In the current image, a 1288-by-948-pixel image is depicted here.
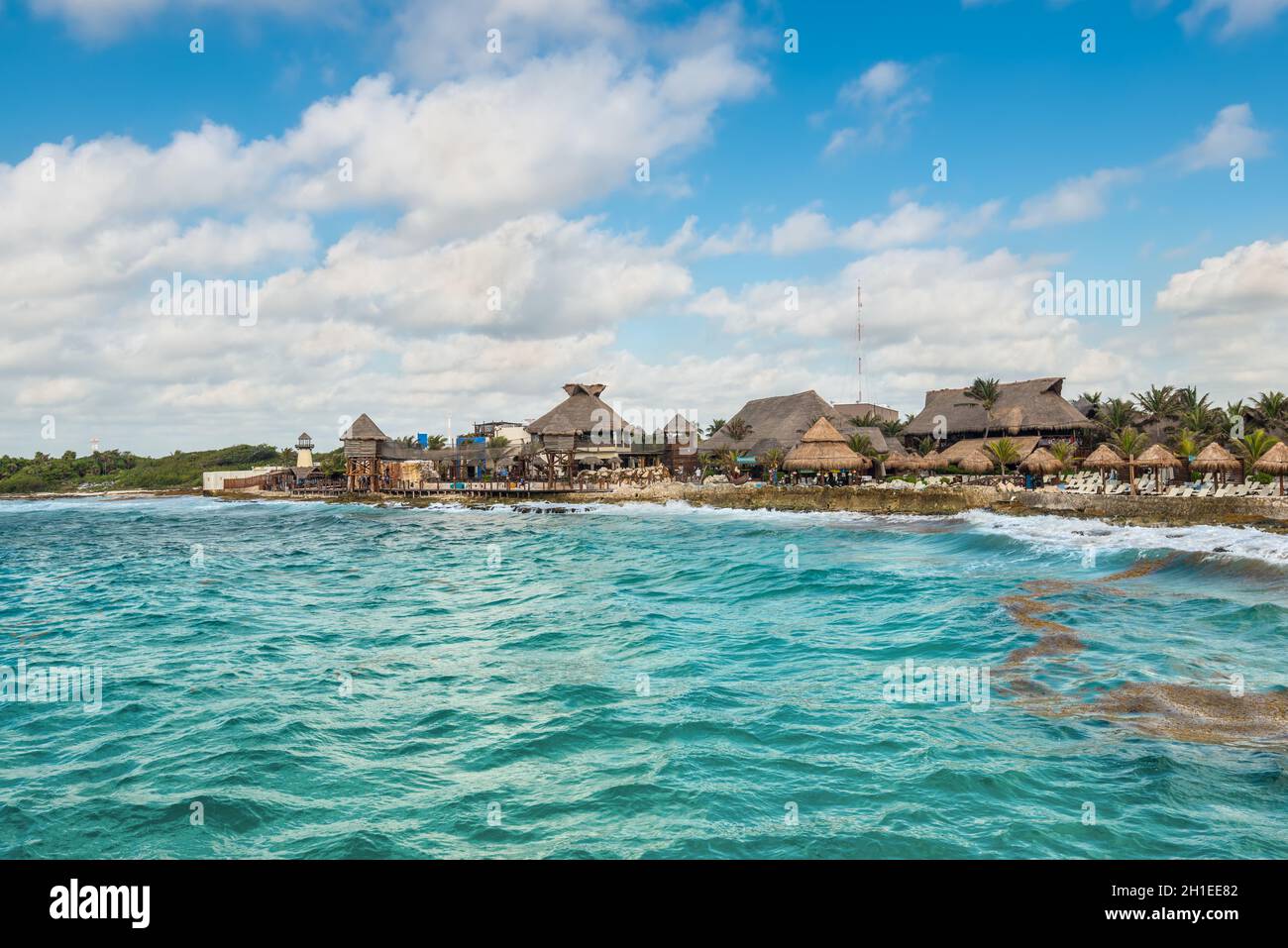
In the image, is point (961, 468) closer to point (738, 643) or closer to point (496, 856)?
point (738, 643)

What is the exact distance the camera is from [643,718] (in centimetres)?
1112

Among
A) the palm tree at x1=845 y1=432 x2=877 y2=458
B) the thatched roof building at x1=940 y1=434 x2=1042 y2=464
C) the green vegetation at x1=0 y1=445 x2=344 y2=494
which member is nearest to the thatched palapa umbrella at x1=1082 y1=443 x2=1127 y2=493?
the thatched roof building at x1=940 y1=434 x2=1042 y2=464

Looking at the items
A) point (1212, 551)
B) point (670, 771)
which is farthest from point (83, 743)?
point (1212, 551)

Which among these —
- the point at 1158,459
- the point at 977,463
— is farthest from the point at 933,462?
the point at 1158,459

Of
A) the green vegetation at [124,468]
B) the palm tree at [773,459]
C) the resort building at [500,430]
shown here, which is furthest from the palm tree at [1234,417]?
the green vegetation at [124,468]

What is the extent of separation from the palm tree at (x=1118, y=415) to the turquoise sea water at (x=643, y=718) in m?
33.3

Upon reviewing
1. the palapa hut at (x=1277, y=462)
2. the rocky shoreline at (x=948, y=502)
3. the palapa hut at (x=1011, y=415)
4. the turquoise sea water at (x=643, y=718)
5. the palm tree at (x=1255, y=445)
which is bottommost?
the turquoise sea water at (x=643, y=718)

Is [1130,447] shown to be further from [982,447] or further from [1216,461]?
[982,447]

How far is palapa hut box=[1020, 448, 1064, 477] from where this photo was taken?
4875 cm

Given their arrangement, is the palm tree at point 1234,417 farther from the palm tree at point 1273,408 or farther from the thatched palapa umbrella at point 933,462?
the thatched palapa umbrella at point 933,462

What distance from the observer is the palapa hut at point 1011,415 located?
188ft

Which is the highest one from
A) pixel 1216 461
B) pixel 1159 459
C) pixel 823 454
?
pixel 823 454

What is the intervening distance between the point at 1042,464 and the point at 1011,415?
35.4ft

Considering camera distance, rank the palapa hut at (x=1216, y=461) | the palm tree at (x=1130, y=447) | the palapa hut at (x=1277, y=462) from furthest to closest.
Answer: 1. the palm tree at (x=1130, y=447)
2. the palapa hut at (x=1216, y=461)
3. the palapa hut at (x=1277, y=462)
